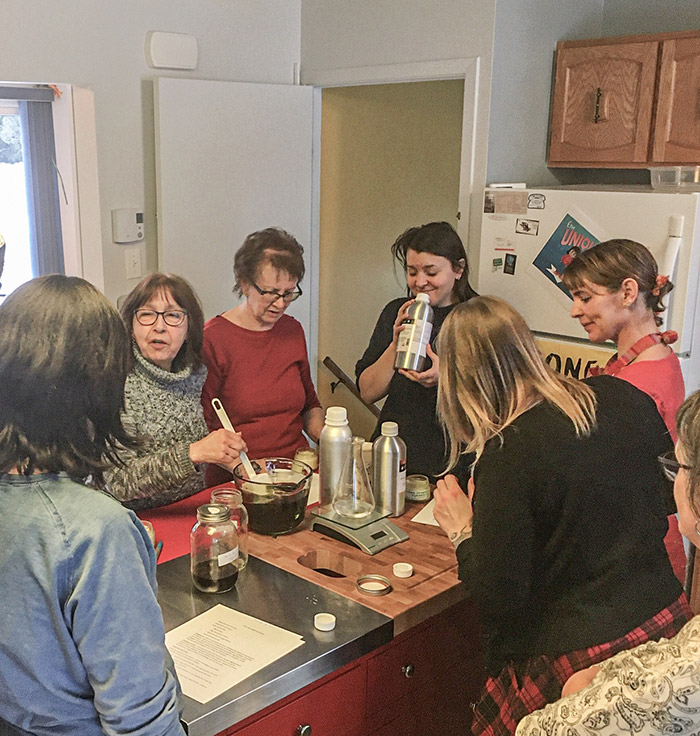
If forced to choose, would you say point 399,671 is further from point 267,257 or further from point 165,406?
point 267,257

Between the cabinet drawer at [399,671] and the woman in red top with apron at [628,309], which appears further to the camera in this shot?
the woman in red top with apron at [628,309]

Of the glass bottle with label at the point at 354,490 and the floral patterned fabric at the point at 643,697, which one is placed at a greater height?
the floral patterned fabric at the point at 643,697

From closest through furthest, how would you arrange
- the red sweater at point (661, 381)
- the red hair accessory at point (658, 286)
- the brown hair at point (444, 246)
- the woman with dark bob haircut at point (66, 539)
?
the woman with dark bob haircut at point (66, 539), the red sweater at point (661, 381), the red hair accessory at point (658, 286), the brown hair at point (444, 246)

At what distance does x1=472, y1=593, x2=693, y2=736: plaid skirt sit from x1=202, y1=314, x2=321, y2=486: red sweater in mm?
983

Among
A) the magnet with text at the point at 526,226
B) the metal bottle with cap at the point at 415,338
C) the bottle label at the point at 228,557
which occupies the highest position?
the magnet with text at the point at 526,226

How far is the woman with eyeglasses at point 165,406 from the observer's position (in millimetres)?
1962

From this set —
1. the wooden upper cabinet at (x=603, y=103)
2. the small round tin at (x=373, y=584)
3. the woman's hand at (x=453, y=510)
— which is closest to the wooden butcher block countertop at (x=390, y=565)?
the small round tin at (x=373, y=584)

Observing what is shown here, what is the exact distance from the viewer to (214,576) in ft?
Answer: 5.57

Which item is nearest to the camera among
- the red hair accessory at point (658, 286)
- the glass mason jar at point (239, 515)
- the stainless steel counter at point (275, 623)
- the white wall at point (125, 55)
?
the stainless steel counter at point (275, 623)

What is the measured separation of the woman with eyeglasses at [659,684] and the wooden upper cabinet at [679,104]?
203 centimetres

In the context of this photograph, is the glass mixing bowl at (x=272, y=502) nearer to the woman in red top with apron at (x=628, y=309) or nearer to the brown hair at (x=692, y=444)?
the woman in red top with apron at (x=628, y=309)

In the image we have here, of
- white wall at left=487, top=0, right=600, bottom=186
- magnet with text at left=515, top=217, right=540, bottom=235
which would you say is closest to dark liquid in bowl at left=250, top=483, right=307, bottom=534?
magnet with text at left=515, top=217, right=540, bottom=235

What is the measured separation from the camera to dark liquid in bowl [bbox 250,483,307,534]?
6.33 feet

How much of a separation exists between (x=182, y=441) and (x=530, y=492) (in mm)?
931
